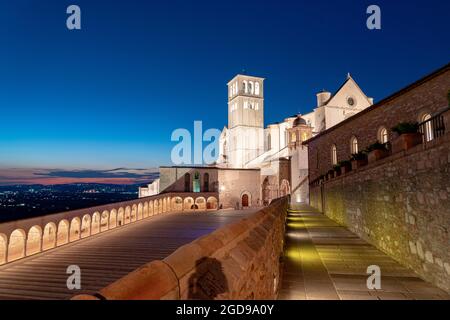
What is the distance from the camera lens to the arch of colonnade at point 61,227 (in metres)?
11.3

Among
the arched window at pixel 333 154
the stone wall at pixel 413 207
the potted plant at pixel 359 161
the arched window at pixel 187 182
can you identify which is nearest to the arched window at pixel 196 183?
the arched window at pixel 187 182

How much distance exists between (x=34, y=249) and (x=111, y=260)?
398cm

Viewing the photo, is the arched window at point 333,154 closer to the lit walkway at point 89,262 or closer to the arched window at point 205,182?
the lit walkway at point 89,262

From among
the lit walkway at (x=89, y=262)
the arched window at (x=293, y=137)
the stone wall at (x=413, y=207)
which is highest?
the arched window at (x=293, y=137)

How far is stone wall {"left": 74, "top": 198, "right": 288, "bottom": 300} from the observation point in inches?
73.1

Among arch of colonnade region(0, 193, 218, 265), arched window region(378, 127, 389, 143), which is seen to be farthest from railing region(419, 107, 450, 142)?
arch of colonnade region(0, 193, 218, 265)

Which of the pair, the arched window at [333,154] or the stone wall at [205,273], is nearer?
the stone wall at [205,273]

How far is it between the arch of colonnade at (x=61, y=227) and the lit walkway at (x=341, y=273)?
10.3 m

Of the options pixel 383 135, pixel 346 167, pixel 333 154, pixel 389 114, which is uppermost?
pixel 389 114

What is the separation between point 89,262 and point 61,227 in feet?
14.5

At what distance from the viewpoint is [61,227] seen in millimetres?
14281

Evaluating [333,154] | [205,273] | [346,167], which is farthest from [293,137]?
[205,273]

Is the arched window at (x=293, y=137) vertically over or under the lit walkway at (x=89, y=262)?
over

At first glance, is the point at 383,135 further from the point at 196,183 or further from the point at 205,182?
the point at 196,183
